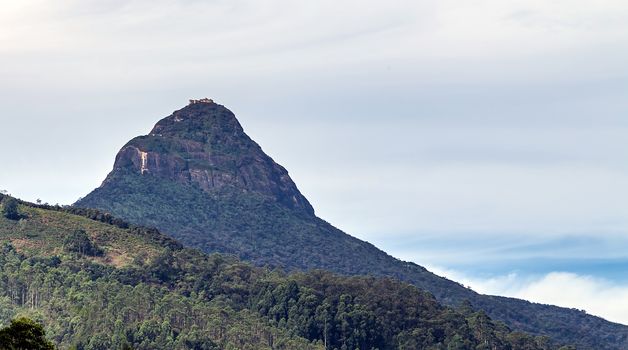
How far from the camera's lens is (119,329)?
17788cm

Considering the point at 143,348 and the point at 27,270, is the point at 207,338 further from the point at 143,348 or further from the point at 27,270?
the point at 27,270

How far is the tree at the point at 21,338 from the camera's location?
96000 millimetres

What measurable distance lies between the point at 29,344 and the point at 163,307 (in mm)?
96486

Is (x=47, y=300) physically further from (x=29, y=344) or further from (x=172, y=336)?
(x=29, y=344)

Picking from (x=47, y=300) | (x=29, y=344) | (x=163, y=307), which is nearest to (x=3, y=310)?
(x=47, y=300)

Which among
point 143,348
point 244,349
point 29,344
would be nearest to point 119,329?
point 143,348

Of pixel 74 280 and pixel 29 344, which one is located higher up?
pixel 74 280

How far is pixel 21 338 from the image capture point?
96375 mm

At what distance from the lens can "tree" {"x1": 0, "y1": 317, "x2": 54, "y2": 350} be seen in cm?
9600

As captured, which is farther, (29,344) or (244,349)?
(244,349)

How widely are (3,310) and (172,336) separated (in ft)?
76.0

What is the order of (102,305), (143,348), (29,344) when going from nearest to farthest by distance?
(29,344)
(143,348)
(102,305)

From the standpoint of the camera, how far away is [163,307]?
192750mm

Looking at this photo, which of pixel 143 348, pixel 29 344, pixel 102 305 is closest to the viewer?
pixel 29 344
